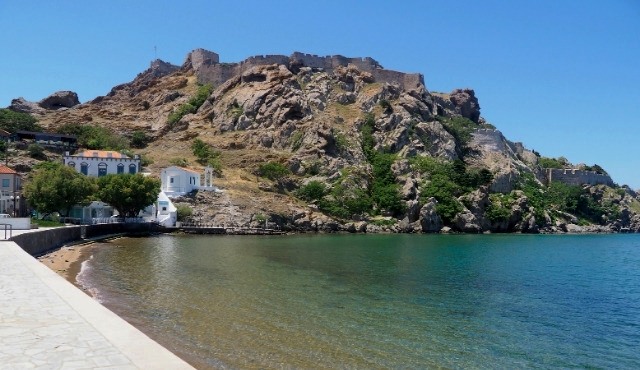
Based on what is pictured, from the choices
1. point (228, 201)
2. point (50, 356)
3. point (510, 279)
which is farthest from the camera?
point (228, 201)

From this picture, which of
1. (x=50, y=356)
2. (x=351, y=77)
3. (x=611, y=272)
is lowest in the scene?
(x=611, y=272)

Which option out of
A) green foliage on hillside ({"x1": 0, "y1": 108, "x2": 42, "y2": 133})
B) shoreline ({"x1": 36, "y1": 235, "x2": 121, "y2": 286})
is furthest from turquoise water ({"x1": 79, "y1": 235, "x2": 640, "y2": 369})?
green foliage on hillside ({"x1": 0, "y1": 108, "x2": 42, "y2": 133})

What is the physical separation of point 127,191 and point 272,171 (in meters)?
25.1

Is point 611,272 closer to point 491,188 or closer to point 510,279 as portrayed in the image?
point 510,279

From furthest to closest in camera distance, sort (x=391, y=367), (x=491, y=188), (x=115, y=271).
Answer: (x=491, y=188), (x=115, y=271), (x=391, y=367)

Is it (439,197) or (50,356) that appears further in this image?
(439,197)

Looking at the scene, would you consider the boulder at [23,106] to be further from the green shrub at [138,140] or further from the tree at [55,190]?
the tree at [55,190]

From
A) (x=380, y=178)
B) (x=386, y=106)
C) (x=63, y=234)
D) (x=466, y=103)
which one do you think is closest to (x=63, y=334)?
(x=63, y=234)

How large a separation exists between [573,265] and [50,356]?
39.4m

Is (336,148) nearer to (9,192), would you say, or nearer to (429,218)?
(429,218)

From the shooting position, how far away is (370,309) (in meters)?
19.8

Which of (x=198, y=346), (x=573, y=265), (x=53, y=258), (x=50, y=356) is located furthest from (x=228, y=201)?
(x=50, y=356)

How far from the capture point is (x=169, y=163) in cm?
7812

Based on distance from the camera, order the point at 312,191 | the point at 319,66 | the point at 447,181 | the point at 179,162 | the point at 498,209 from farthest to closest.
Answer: the point at 319,66, the point at 498,209, the point at 447,181, the point at 179,162, the point at 312,191
